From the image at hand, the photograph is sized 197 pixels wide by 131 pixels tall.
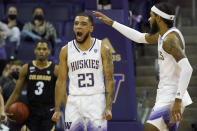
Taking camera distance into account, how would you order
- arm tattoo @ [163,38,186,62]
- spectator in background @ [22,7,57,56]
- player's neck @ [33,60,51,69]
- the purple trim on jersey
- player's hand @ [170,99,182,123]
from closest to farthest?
1. player's hand @ [170,99,182,123]
2. arm tattoo @ [163,38,186,62]
3. the purple trim on jersey
4. player's neck @ [33,60,51,69]
5. spectator in background @ [22,7,57,56]

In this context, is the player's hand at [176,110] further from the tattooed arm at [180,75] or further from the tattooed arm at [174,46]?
the tattooed arm at [174,46]

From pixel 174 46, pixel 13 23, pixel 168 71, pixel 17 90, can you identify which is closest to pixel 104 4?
pixel 17 90

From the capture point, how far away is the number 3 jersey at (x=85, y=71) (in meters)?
7.86

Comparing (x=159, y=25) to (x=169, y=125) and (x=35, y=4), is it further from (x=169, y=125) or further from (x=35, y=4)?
(x=35, y=4)

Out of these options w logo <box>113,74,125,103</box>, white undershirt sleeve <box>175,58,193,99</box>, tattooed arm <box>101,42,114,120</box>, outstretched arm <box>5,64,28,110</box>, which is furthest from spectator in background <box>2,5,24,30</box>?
white undershirt sleeve <box>175,58,193,99</box>

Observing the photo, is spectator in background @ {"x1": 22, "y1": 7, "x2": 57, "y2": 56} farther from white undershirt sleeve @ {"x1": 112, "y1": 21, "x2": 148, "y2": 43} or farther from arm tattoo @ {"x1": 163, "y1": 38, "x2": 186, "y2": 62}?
arm tattoo @ {"x1": 163, "y1": 38, "x2": 186, "y2": 62}

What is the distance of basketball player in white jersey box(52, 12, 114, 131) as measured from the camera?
7.80 metres

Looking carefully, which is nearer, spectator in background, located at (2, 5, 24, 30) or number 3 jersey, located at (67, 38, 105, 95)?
number 3 jersey, located at (67, 38, 105, 95)

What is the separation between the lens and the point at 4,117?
8.84m

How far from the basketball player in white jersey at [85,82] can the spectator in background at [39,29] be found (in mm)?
6058

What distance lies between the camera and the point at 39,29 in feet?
46.9

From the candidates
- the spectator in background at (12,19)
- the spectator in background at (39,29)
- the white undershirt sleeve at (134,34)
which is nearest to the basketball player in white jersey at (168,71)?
the white undershirt sleeve at (134,34)

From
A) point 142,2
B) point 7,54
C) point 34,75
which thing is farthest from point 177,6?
point 34,75

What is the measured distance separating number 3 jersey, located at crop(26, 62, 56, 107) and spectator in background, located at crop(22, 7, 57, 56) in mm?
4306
